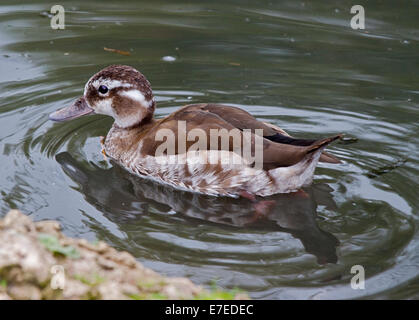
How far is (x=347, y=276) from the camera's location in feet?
17.8

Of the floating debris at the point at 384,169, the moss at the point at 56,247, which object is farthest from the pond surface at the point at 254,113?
the moss at the point at 56,247

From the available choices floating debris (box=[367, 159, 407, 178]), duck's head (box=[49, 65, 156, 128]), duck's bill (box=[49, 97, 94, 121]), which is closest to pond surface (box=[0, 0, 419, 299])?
floating debris (box=[367, 159, 407, 178])

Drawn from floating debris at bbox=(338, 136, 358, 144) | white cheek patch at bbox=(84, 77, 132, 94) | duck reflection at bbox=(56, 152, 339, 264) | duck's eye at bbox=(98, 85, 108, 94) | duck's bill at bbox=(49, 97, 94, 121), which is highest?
white cheek patch at bbox=(84, 77, 132, 94)

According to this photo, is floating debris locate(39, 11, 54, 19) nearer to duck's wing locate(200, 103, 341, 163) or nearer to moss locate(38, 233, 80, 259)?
duck's wing locate(200, 103, 341, 163)

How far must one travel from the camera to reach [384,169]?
7266 millimetres

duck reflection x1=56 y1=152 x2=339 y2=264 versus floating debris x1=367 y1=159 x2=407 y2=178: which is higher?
floating debris x1=367 y1=159 x2=407 y2=178

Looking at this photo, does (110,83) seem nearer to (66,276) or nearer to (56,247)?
(56,247)

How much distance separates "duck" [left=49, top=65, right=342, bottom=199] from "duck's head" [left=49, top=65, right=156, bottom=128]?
0.01 m

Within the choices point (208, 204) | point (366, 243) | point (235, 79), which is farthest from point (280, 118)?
point (366, 243)

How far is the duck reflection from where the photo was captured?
6.35 m

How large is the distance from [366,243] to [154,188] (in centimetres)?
243

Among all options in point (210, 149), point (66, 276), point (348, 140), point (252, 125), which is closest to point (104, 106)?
point (210, 149)

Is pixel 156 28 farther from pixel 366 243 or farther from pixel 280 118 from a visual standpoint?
pixel 366 243

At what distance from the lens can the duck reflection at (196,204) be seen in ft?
20.8
